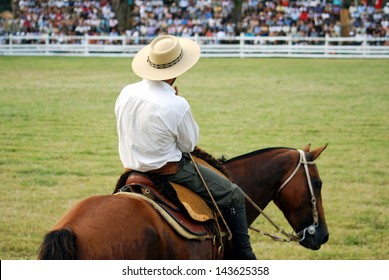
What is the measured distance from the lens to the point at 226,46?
122ft

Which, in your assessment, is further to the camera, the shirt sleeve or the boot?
the boot

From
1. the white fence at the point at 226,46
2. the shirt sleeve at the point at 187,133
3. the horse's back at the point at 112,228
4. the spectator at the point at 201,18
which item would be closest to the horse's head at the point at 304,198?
the shirt sleeve at the point at 187,133

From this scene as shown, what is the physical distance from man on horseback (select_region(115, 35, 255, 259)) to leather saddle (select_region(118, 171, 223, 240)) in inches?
3.0

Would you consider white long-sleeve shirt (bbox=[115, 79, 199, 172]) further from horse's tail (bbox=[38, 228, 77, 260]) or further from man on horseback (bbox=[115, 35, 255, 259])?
horse's tail (bbox=[38, 228, 77, 260])

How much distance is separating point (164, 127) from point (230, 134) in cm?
1008

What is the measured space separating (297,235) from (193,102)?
553 inches

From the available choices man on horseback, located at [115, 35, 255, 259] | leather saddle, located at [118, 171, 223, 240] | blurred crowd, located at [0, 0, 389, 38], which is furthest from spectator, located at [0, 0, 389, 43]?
leather saddle, located at [118, 171, 223, 240]

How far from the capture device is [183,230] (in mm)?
5016

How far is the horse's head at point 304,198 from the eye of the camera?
605 centimetres

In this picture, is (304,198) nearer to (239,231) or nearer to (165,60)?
(239,231)

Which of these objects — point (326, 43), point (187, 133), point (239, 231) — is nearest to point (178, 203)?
point (187, 133)

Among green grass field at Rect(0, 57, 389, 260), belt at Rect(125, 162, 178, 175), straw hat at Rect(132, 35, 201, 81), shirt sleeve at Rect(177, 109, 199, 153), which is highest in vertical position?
straw hat at Rect(132, 35, 201, 81)

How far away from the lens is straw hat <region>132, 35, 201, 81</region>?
5.31m
